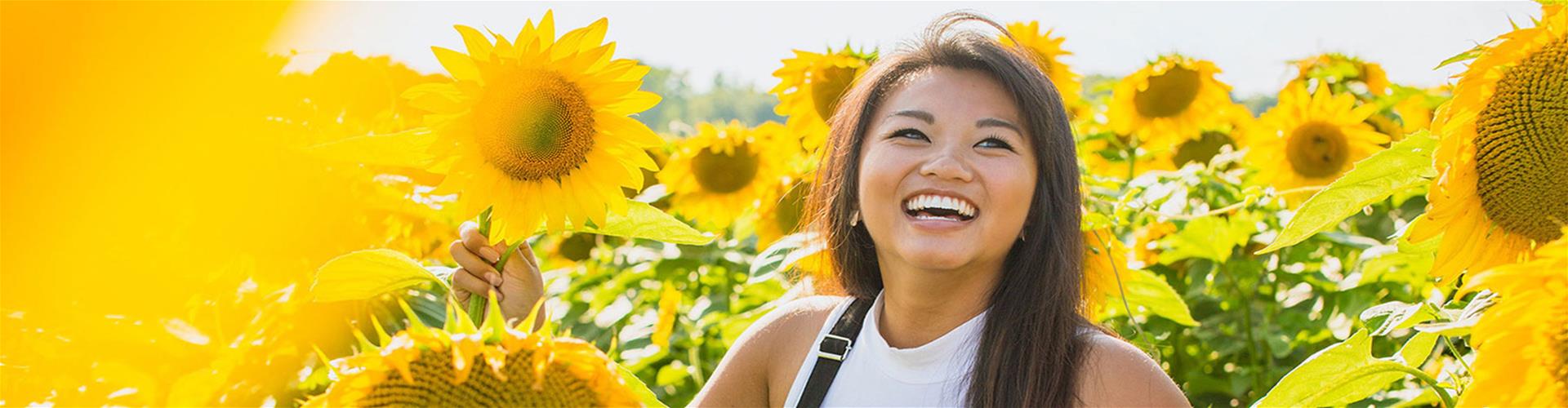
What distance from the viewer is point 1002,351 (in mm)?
1907

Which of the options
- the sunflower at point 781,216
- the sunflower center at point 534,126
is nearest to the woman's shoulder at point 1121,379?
the sunflower center at point 534,126

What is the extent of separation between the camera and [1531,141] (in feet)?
4.94

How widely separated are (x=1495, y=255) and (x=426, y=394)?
3.77ft

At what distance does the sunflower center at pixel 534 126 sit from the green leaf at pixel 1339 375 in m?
0.86

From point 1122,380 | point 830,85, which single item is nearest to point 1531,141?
point 1122,380

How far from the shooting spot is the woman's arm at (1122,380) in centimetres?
179

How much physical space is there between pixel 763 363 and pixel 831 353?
0.53 feet

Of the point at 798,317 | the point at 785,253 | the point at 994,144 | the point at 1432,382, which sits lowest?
the point at 1432,382

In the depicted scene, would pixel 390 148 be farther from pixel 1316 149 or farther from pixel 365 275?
pixel 1316 149

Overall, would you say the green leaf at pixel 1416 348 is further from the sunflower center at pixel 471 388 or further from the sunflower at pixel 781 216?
the sunflower at pixel 781 216

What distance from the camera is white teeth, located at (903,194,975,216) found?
1.91 metres

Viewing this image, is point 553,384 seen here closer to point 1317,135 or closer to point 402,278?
point 402,278

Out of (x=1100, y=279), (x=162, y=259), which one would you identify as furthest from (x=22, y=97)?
(x=1100, y=279)

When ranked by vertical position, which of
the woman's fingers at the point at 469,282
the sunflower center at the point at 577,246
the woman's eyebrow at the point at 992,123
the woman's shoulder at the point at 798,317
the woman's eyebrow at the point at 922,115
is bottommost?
the woman's shoulder at the point at 798,317
